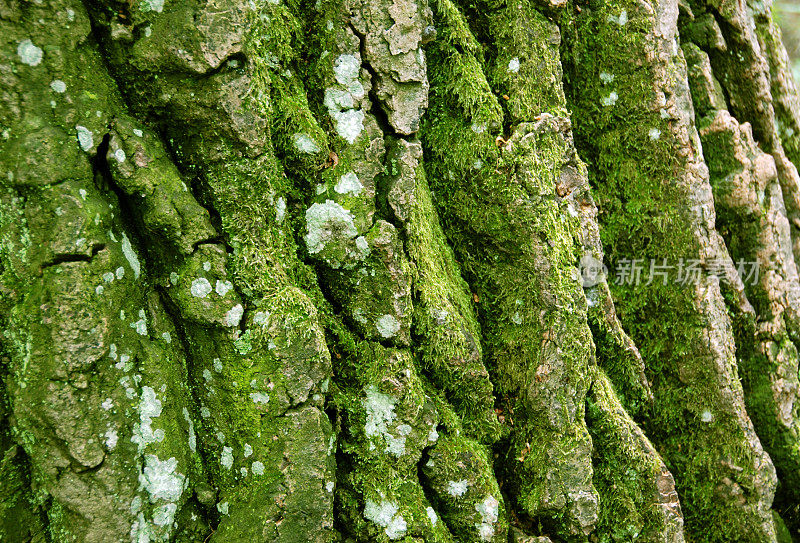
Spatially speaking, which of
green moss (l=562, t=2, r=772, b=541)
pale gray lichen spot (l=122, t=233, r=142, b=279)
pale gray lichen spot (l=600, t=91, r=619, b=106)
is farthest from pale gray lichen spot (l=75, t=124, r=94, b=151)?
pale gray lichen spot (l=600, t=91, r=619, b=106)

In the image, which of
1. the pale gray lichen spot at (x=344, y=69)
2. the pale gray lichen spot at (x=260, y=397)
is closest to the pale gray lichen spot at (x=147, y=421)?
the pale gray lichen spot at (x=260, y=397)

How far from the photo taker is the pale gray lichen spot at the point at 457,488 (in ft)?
7.86

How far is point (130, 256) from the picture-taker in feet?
Result: 6.82

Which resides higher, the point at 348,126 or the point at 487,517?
the point at 348,126

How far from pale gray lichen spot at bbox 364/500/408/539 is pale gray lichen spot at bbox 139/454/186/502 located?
2.65 feet

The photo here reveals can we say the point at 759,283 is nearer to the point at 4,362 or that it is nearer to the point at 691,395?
the point at 691,395

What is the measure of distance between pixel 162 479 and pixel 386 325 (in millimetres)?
1112

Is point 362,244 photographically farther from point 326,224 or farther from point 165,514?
point 165,514

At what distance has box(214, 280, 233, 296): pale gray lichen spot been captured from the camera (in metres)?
2.09

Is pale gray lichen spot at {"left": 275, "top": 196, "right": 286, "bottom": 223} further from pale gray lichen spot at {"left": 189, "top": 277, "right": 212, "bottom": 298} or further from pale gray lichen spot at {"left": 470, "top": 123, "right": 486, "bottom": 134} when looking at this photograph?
pale gray lichen spot at {"left": 470, "top": 123, "right": 486, "bottom": 134}

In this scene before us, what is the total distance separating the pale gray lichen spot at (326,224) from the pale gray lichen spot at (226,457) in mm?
937

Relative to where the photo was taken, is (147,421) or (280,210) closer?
(147,421)

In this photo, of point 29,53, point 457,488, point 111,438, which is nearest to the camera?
point 29,53

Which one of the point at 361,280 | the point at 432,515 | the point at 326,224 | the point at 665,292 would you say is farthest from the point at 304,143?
the point at 665,292
